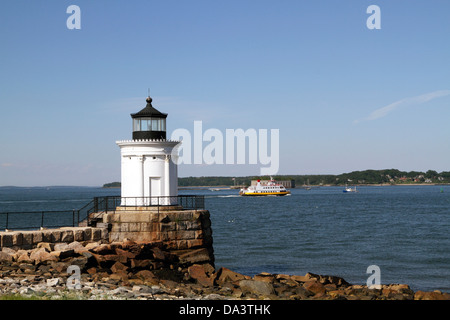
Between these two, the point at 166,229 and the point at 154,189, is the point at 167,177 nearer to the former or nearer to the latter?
the point at 154,189

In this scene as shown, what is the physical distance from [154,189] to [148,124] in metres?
2.71

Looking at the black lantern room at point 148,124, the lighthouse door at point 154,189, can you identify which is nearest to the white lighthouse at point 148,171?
the lighthouse door at point 154,189

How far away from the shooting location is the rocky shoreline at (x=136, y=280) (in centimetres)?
1298

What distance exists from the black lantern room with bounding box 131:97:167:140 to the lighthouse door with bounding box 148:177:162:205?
1764 mm

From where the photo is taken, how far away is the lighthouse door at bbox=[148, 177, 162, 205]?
20.5 m

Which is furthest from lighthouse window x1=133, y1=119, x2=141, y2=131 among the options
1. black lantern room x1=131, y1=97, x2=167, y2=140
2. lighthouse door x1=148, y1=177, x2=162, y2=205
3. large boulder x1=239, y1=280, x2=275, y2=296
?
large boulder x1=239, y1=280, x2=275, y2=296

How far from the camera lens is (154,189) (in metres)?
20.6

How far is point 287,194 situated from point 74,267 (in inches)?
5457

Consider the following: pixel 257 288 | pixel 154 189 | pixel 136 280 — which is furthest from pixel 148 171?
pixel 257 288

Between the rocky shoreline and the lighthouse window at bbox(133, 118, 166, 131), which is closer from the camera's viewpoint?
the rocky shoreline

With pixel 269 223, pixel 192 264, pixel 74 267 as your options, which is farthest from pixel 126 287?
pixel 269 223

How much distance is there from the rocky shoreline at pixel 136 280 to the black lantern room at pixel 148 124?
15.0 feet

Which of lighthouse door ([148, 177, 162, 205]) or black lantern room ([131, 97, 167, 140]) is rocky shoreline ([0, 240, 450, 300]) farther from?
black lantern room ([131, 97, 167, 140])
